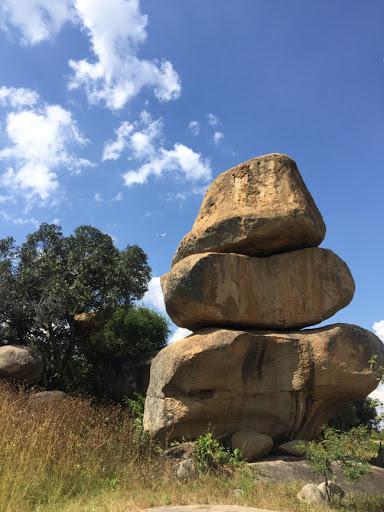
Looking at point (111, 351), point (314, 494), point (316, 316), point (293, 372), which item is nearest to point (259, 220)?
point (316, 316)

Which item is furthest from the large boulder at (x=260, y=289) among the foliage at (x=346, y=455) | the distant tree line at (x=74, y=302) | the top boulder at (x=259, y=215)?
the distant tree line at (x=74, y=302)

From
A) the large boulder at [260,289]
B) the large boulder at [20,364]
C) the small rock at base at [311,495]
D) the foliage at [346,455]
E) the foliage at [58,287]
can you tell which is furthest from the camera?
the foliage at [58,287]

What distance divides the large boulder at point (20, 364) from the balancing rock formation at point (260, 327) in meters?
7.64

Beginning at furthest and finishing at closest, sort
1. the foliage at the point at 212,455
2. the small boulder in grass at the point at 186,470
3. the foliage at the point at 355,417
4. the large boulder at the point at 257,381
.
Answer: the foliage at the point at 355,417 → the large boulder at the point at 257,381 → the foliage at the point at 212,455 → the small boulder in grass at the point at 186,470

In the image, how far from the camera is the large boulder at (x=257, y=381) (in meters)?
12.5

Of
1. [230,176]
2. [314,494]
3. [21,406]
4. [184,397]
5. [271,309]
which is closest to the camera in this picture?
[314,494]

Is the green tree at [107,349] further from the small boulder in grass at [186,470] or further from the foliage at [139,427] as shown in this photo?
the small boulder in grass at [186,470]

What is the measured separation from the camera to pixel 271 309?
13484mm

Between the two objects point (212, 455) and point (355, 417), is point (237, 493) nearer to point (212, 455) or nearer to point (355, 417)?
point (212, 455)

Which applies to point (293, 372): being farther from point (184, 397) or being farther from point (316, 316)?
point (184, 397)

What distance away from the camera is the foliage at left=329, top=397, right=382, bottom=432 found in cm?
1520

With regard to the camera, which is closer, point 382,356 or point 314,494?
point 314,494

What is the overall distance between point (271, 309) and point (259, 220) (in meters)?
2.31

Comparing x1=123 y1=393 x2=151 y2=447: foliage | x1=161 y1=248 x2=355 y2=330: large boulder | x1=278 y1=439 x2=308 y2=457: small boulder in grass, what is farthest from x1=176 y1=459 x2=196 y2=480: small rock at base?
x1=161 y1=248 x2=355 y2=330: large boulder
